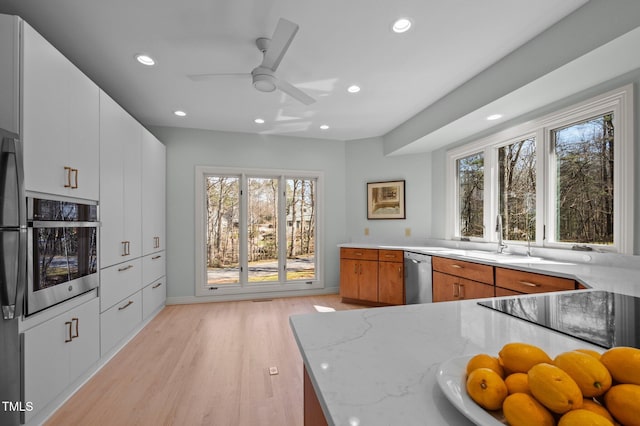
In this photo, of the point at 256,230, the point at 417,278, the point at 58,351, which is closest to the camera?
the point at 58,351

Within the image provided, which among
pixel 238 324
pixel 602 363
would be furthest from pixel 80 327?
pixel 602 363

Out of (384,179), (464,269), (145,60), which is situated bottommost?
(464,269)

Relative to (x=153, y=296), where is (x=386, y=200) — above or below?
above

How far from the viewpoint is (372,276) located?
3.82 meters

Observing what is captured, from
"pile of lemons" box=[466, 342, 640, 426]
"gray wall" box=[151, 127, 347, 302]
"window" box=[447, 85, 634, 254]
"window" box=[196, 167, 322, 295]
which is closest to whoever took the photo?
"pile of lemons" box=[466, 342, 640, 426]

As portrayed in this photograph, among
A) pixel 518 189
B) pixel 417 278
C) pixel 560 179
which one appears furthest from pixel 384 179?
pixel 560 179

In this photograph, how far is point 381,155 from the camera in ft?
14.6

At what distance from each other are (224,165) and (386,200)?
2496mm

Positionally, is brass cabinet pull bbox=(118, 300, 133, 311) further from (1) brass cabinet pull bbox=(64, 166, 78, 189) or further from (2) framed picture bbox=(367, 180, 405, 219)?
(2) framed picture bbox=(367, 180, 405, 219)

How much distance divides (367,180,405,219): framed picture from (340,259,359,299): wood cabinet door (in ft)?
2.93

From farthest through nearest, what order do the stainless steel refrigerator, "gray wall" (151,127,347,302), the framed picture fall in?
the framed picture < "gray wall" (151,127,347,302) < the stainless steel refrigerator

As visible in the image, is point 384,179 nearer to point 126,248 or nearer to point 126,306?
point 126,248

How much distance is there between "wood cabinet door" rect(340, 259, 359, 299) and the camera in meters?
3.94

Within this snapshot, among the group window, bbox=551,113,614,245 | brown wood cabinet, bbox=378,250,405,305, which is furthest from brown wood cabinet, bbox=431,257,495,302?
window, bbox=551,113,614,245
